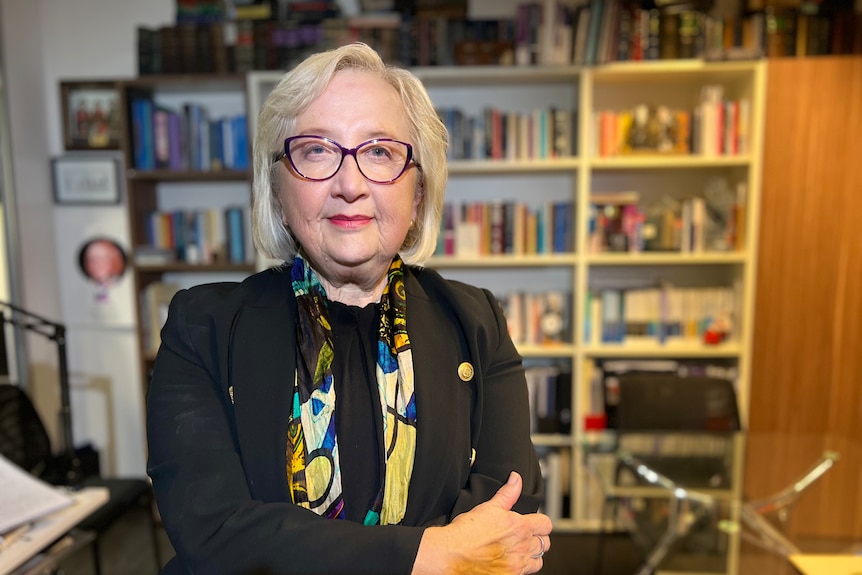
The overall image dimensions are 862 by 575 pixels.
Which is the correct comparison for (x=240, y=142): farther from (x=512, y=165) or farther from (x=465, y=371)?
(x=465, y=371)

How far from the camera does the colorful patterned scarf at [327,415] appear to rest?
86cm

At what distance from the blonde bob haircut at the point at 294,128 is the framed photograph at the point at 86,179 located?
2522 mm

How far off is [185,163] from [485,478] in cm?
248

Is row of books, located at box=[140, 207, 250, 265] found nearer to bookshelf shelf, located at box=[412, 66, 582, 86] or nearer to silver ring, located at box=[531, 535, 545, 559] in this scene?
bookshelf shelf, located at box=[412, 66, 582, 86]

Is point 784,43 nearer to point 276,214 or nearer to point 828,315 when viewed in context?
point 828,315

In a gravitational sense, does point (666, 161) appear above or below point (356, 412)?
above

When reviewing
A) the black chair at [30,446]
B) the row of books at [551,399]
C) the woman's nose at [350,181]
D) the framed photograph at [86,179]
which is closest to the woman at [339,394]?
the woman's nose at [350,181]

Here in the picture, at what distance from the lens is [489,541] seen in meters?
0.81

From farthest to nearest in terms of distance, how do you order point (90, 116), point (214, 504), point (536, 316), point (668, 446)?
point (90, 116), point (536, 316), point (668, 446), point (214, 504)

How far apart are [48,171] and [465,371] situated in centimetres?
309

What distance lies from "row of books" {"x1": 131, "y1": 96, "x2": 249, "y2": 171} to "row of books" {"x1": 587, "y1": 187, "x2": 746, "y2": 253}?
1.77 m

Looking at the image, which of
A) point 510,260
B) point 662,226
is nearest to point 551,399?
point 510,260

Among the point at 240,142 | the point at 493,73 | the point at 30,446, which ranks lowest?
the point at 30,446

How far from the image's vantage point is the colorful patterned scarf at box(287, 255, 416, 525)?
86 centimetres
